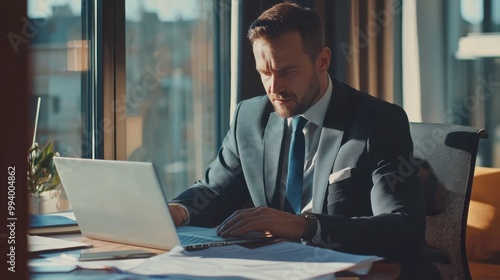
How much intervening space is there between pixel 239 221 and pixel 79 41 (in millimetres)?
1376

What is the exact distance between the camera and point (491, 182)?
2.45 meters

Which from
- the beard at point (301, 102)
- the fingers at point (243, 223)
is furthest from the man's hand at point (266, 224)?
the beard at point (301, 102)

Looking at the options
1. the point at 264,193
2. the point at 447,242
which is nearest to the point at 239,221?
the point at 264,193

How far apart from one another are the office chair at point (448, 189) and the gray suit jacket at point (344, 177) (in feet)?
0.36

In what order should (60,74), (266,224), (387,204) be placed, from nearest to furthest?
(266,224) < (387,204) < (60,74)

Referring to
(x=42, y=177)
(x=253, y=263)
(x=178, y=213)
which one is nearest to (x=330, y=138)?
(x=178, y=213)

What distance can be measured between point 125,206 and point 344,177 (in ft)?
2.08

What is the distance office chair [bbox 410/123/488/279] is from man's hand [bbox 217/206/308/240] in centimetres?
49

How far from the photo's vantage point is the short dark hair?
200cm

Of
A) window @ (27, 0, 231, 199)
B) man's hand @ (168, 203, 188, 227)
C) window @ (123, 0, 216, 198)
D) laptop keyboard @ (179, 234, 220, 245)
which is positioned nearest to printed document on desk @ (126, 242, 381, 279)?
laptop keyboard @ (179, 234, 220, 245)

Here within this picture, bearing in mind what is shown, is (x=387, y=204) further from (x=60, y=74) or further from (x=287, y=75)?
(x=60, y=74)

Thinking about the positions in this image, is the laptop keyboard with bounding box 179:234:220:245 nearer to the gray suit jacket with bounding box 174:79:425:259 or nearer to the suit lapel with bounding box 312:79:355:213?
the gray suit jacket with bounding box 174:79:425:259

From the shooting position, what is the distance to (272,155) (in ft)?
6.64

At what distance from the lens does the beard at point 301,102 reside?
197 centimetres
